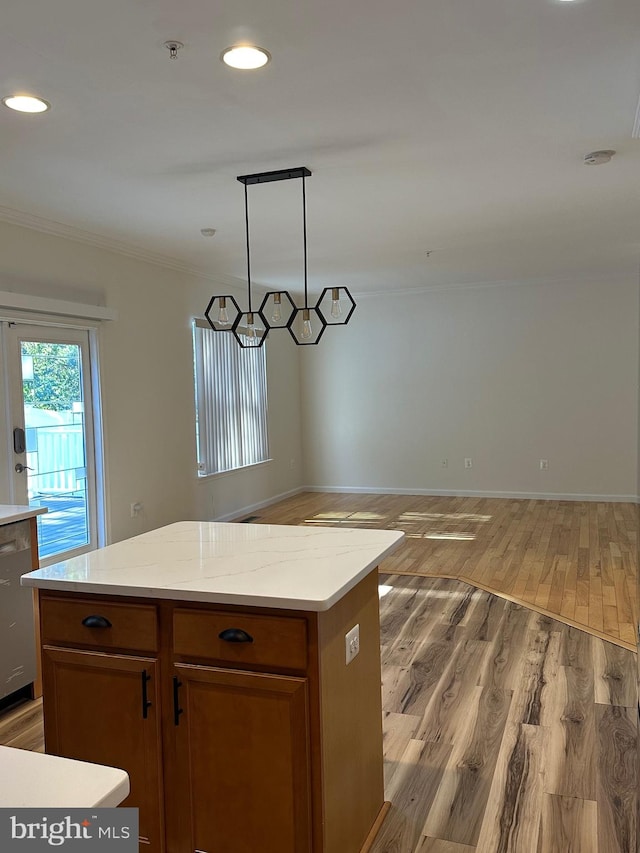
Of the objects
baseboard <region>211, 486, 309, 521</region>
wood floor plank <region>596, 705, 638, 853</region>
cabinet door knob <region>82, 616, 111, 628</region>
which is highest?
cabinet door knob <region>82, 616, 111, 628</region>

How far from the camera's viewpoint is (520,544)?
5973mm

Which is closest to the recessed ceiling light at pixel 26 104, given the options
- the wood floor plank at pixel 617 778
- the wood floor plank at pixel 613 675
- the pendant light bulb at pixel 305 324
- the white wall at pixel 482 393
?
the pendant light bulb at pixel 305 324

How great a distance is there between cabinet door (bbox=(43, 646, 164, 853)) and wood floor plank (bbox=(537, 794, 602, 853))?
119 centimetres

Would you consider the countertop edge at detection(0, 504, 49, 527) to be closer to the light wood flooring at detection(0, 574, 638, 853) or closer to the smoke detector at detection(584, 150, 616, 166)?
the light wood flooring at detection(0, 574, 638, 853)

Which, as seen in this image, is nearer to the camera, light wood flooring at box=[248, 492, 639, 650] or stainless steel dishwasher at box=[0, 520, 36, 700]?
stainless steel dishwasher at box=[0, 520, 36, 700]

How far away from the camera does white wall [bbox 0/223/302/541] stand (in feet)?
15.6

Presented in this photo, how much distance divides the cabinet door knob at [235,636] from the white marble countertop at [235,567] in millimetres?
87

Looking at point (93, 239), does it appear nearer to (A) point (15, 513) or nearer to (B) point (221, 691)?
(A) point (15, 513)

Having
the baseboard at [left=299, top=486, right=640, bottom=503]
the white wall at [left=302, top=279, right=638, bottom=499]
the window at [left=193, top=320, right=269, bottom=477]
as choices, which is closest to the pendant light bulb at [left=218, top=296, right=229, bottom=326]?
the window at [left=193, top=320, right=269, bottom=477]

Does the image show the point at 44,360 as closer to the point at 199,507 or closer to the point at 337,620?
the point at 199,507

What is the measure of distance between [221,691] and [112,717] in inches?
14.3

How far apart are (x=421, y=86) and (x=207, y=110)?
2.95 ft

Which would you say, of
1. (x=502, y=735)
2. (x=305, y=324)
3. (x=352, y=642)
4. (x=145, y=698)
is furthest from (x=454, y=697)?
(x=305, y=324)

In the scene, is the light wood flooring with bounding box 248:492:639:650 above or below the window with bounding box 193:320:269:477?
below
